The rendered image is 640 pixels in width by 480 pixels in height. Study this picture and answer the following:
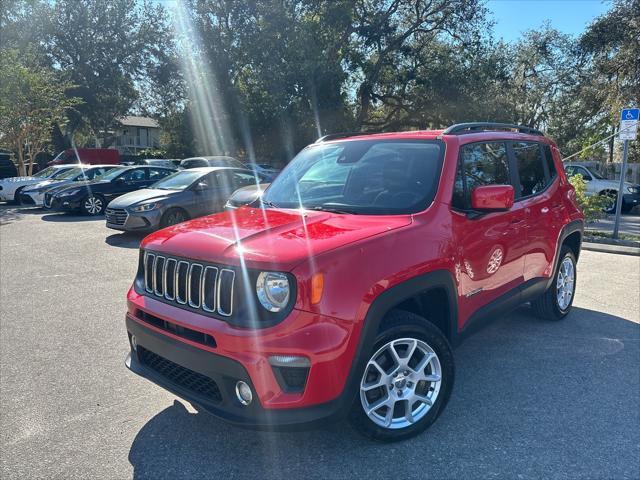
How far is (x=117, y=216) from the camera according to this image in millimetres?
10164

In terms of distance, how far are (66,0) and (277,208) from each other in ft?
111

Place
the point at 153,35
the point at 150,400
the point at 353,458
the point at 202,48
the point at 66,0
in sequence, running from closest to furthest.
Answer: the point at 353,458 → the point at 150,400 → the point at 202,48 → the point at 66,0 → the point at 153,35

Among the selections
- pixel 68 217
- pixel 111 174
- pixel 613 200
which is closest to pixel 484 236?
pixel 68 217

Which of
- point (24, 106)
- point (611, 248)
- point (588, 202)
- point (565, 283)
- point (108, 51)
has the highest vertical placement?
point (108, 51)

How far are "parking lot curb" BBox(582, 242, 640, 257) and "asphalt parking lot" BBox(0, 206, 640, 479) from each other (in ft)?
13.4

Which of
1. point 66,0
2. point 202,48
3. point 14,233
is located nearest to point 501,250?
point 14,233

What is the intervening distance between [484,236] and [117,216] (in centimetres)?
854

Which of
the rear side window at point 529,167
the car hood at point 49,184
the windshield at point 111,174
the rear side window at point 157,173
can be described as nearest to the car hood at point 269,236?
the rear side window at point 529,167

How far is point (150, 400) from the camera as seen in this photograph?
3547mm

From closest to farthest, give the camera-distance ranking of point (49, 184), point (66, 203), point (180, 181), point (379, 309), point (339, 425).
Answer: point (379, 309), point (339, 425), point (180, 181), point (66, 203), point (49, 184)

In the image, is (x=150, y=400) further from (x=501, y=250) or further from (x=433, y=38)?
(x=433, y=38)

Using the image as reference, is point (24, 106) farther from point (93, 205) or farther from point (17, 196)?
point (93, 205)

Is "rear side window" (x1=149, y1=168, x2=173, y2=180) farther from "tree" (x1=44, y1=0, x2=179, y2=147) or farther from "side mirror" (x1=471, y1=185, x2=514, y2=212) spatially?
"tree" (x1=44, y1=0, x2=179, y2=147)

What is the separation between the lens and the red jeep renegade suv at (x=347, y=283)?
248 centimetres
